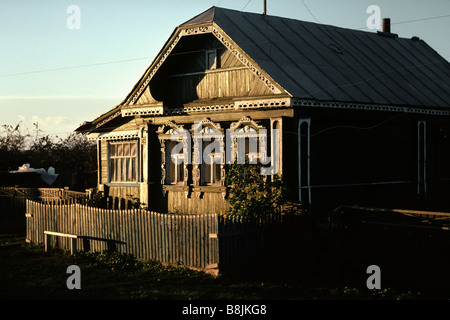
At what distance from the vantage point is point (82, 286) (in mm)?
12961

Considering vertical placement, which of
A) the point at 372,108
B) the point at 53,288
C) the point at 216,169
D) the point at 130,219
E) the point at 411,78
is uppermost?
the point at 411,78

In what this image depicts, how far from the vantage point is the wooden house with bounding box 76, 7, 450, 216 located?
17312mm

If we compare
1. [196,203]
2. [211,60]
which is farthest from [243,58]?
[196,203]

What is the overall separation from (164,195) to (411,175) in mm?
8770

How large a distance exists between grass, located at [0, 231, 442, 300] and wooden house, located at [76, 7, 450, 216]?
4.42 meters

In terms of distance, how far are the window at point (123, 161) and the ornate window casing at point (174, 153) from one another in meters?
2.36

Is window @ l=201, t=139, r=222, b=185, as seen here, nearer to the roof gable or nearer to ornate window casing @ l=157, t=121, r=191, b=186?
ornate window casing @ l=157, t=121, r=191, b=186

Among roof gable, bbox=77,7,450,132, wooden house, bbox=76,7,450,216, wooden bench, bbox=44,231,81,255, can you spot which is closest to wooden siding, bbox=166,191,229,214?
→ wooden house, bbox=76,7,450,216

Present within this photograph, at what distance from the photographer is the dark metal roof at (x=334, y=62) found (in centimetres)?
1768

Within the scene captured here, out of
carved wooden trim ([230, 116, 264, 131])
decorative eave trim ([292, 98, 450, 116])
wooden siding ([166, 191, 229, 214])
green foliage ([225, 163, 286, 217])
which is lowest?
wooden siding ([166, 191, 229, 214])

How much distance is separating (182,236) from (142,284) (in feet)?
6.11

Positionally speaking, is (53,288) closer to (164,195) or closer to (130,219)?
(130,219)
